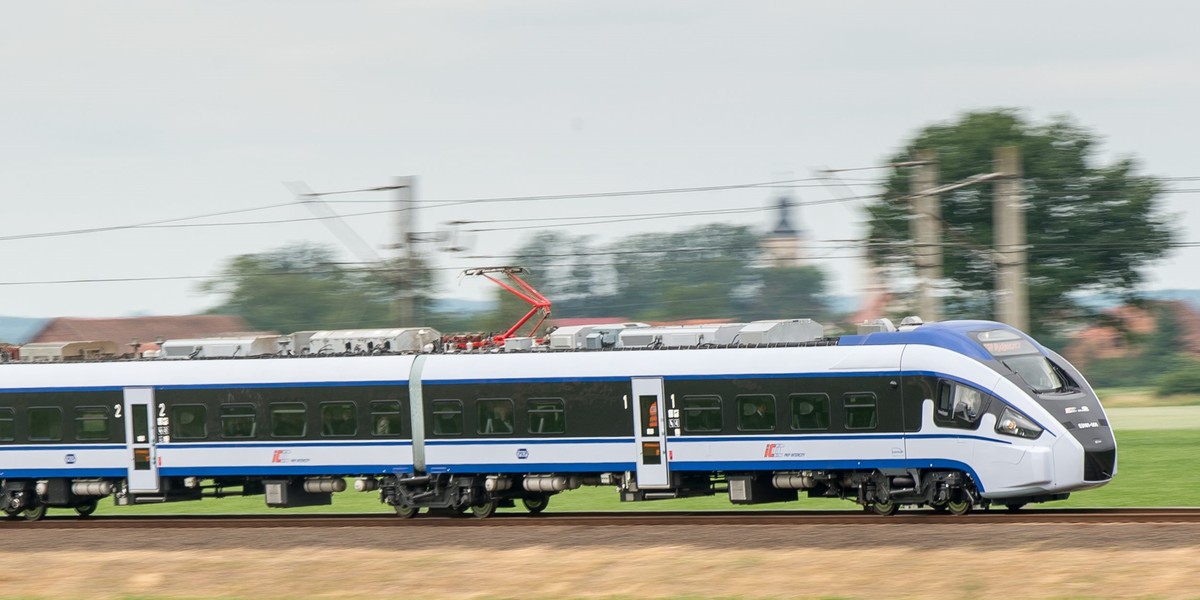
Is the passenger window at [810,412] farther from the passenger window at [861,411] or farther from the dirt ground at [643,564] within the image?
the dirt ground at [643,564]

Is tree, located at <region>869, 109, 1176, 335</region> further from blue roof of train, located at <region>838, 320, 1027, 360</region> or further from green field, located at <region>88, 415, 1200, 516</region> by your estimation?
blue roof of train, located at <region>838, 320, 1027, 360</region>

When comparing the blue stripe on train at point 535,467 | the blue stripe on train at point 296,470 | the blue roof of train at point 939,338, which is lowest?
the blue stripe on train at point 535,467

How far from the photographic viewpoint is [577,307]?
126500 millimetres

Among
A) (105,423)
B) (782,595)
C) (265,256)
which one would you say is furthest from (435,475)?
(265,256)

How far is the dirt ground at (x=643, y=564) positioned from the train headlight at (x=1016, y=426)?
2.15m

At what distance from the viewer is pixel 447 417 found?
30938mm

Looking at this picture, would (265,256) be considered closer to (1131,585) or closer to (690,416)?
(690,416)

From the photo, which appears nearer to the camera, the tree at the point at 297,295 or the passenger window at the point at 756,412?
the passenger window at the point at 756,412

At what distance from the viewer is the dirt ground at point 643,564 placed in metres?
19.9

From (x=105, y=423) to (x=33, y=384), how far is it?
6.64 ft

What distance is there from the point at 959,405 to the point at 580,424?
22.9ft

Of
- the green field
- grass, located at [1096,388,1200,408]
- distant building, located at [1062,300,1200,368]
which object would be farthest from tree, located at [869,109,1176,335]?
the green field

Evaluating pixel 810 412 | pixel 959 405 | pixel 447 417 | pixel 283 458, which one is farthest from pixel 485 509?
pixel 959 405

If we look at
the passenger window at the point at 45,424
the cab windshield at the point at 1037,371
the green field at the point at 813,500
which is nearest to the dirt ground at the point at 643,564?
the cab windshield at the point at 1037,371
